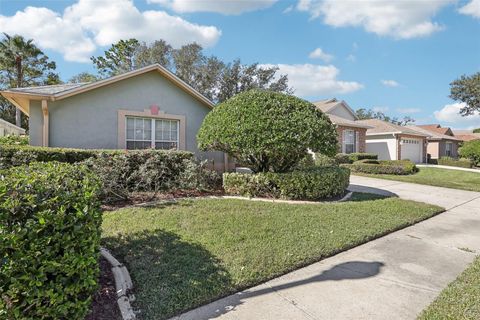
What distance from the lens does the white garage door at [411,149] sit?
90.5 ft

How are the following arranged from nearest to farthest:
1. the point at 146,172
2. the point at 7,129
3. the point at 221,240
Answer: the point at 221,240
the point at 146,172
the point at 7,129

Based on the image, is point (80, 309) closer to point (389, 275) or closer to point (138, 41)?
point (389, 275)

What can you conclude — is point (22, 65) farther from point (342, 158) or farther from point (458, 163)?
point (458, 163)

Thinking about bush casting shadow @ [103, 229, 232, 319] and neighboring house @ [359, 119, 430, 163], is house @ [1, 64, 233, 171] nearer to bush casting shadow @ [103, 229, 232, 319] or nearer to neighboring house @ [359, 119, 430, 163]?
bush casting shadow @ [103, 229, 232, 319]

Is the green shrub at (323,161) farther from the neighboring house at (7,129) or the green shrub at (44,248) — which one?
the neighboring house at (7,129)

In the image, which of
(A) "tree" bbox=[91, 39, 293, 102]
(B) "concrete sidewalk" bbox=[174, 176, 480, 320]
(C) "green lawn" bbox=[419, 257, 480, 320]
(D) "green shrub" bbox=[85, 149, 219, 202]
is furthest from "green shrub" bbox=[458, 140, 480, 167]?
(C) "green lawn" bbox=[419, 257, 480, 320]

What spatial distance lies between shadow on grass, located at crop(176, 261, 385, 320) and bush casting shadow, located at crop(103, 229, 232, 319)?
131 mm

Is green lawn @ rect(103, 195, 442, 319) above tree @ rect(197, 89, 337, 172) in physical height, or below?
below

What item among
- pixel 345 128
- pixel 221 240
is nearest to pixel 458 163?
pixel 345 128

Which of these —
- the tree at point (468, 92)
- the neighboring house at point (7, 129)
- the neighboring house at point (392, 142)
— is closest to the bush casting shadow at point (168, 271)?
the neighboring house at point (392, 142)

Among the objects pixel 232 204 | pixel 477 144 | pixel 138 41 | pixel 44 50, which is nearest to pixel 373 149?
pixel 477 144

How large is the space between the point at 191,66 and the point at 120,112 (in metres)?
24.8

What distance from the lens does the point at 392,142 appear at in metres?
26.6

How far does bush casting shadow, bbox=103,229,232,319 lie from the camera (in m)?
3.15
